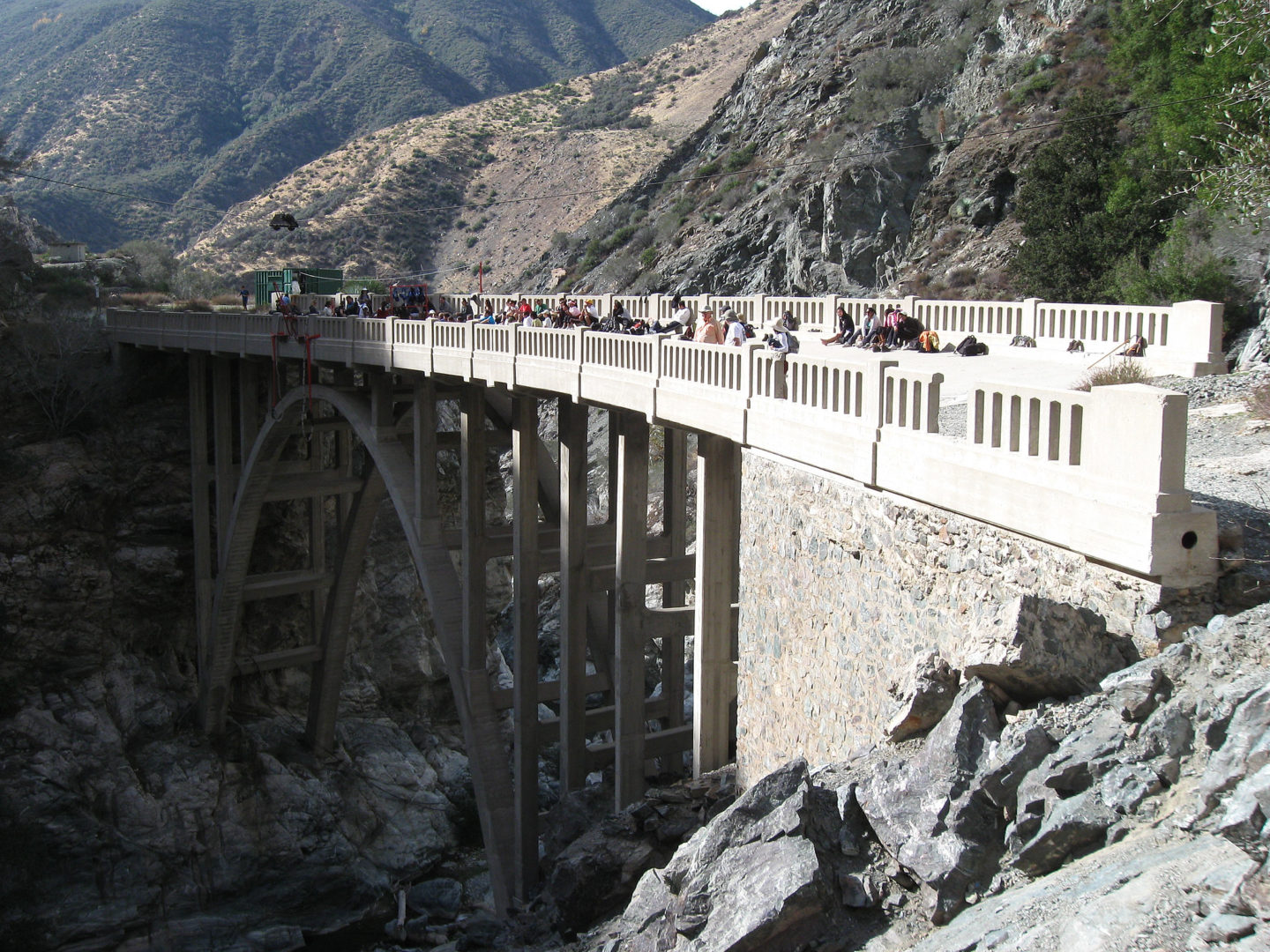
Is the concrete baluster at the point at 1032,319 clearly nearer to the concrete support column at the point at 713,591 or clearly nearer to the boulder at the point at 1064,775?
the concrete support column at the point at 713,591

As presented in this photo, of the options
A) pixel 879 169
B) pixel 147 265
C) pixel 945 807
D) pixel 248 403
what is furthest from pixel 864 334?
A: pixel 147 265

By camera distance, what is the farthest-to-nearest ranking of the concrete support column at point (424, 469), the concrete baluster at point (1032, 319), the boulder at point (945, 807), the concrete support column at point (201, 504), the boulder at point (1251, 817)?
the concrete support column at point (201, 504), the concrete support column at point (424, 469), the concrete baluster at point (1032, 319), the boulder at point (945, 807), the boulder at point (1251, 817)

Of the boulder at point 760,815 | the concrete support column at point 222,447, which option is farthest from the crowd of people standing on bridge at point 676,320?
the boulder at point 760,815

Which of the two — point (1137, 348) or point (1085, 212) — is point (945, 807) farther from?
point (1085, 212)

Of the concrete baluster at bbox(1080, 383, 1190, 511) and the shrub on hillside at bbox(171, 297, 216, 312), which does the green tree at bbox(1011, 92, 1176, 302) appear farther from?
the shrub on hillside at bbox(171, 297, 216, 312)

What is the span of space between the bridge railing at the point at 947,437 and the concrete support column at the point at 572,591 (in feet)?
3.18

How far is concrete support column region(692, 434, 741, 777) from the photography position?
12.1 metres

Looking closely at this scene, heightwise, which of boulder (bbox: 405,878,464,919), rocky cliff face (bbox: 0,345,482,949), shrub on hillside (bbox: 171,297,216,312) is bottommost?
boulder (bbox: 405,878,464,919)

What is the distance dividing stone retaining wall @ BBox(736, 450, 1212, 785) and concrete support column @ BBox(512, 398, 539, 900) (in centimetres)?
644

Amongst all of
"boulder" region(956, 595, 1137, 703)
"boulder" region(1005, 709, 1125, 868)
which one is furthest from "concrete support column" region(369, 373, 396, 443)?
"boulder" region(1005, 709, 1125, 868)

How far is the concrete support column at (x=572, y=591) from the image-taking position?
1576cm

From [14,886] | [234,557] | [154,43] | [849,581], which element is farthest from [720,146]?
[154,43]

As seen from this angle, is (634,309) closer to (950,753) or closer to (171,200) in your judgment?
(950,753)

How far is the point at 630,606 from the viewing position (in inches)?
552
